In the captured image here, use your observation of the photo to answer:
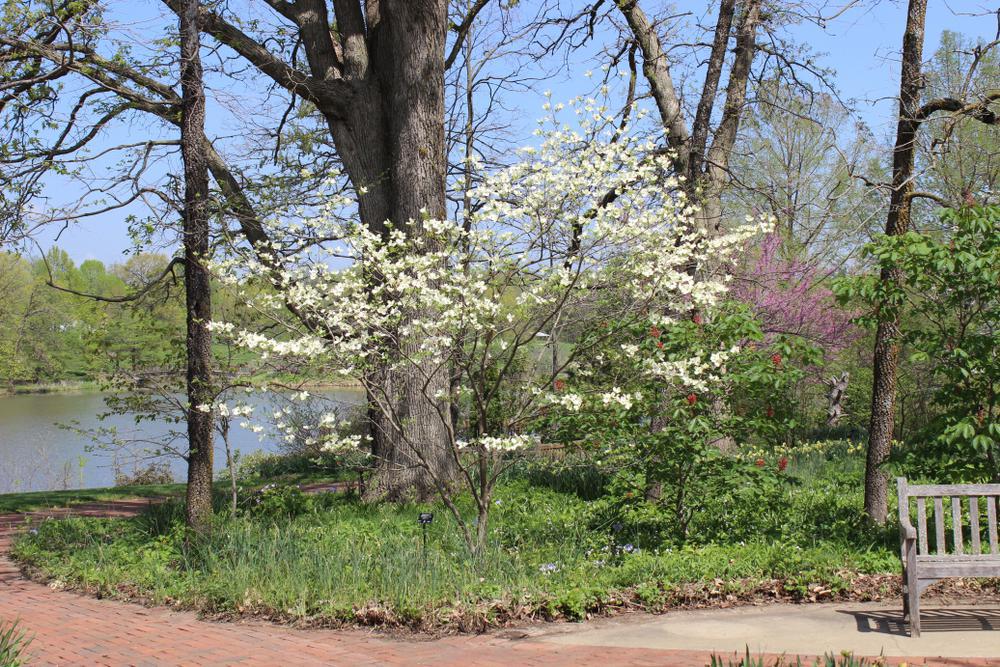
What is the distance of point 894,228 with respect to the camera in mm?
8133

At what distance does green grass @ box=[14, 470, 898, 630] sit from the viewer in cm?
597

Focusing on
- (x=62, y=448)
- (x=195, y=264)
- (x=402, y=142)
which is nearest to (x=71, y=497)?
(x=195, y=264)

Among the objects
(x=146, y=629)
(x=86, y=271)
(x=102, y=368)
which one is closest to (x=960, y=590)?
(x=146, y=629)

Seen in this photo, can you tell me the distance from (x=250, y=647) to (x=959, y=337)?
5.81 m

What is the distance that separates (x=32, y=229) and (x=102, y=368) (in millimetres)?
1557

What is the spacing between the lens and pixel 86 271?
82500 millimetres

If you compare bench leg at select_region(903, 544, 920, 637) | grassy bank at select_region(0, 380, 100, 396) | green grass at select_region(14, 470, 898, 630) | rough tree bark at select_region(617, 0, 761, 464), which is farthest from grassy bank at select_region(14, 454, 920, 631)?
grassy bank at select_region(0, 380, 100, 396)

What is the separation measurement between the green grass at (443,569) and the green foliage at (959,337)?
990 mm

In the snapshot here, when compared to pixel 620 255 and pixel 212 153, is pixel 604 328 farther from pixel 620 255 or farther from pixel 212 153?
pixel 212 153

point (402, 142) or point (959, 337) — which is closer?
point (959, 337)

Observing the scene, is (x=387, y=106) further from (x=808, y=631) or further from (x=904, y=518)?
(x=808, y=631)

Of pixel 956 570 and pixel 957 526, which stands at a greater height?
pixel 957 526

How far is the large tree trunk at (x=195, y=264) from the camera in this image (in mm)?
8164

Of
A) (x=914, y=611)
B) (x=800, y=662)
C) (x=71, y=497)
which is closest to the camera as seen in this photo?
(x=800, y=662)
